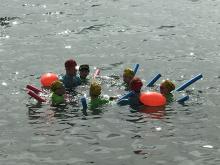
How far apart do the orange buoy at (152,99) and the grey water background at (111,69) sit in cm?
39

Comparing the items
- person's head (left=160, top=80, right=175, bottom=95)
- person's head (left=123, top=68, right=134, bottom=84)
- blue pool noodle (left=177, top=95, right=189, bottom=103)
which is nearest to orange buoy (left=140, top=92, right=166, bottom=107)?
person's head (left=160, top=80, right=175, bottom=95)

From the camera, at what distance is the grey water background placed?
47.3 feet

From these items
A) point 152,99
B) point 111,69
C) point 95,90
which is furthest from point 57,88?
point 111,69

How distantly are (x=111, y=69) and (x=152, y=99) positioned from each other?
5.67m

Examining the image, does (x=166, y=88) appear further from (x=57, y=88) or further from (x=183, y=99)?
(x=57, y=88)

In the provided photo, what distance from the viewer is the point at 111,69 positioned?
901 inches

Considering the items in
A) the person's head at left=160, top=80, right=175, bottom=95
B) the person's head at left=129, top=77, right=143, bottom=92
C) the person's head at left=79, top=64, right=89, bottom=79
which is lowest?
the person's head at left=160, top=80, right=175, bottom=95

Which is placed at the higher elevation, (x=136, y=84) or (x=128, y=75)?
(x=128, y=75)

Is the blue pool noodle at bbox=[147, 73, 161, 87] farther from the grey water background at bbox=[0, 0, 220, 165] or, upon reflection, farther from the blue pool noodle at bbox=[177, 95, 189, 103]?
the blue pool noodle at bbox=[177, 95, 189, 103]

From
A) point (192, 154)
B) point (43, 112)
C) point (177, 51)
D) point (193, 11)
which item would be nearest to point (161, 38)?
point (177, 51)

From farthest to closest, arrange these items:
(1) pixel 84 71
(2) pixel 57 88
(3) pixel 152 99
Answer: (1) pixel 84 71 < (2) pixel 57 88 < (3) pixel 152 99

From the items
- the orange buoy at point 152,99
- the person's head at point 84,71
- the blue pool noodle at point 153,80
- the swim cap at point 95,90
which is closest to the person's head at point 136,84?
the orange buoy at point 152,99

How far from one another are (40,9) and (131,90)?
18653 millimetres

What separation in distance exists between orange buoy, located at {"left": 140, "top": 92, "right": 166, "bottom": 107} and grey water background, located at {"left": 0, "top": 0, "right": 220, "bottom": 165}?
385mm
